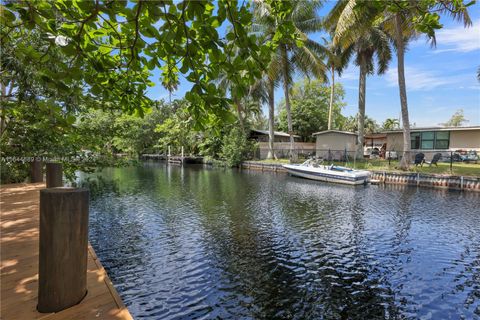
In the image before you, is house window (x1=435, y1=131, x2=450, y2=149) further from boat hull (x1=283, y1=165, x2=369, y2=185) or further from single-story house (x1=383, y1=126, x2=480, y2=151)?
boat hull (x1=283, y1=165, x2=369, y2=185)

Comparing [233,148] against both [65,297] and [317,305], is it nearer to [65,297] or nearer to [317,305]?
[317,305]

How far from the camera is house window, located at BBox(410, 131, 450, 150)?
86.0ft

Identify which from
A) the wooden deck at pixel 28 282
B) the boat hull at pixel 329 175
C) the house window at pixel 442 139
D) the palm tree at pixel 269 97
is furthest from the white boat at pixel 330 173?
the wooden deck at pixel 28 282

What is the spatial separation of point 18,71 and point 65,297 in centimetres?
566

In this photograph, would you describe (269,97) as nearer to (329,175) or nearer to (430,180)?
(329,175)

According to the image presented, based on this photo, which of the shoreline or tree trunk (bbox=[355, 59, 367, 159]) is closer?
the shoreline

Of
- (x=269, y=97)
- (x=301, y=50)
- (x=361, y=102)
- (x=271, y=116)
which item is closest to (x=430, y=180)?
(x=361, y=102)

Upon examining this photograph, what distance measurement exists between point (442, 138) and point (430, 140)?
0.95 meters

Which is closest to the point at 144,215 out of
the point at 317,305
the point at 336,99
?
the point at 317,305

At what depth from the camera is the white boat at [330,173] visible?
1842cm

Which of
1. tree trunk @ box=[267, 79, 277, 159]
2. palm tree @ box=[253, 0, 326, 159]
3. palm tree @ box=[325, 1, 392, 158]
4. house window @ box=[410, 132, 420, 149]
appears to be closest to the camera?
palm tree @ box=[325, 1, 392, 158]

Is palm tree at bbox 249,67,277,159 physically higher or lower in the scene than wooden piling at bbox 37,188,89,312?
higher

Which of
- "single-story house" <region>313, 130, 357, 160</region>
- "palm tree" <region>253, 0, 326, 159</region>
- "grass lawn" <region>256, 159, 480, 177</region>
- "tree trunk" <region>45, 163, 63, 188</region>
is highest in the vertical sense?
"palm tree" <region>253, 0, 326, 159</region>

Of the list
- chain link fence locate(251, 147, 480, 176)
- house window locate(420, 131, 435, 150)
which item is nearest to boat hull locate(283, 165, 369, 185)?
chain link fence locate(251, 147, 480, 176)
